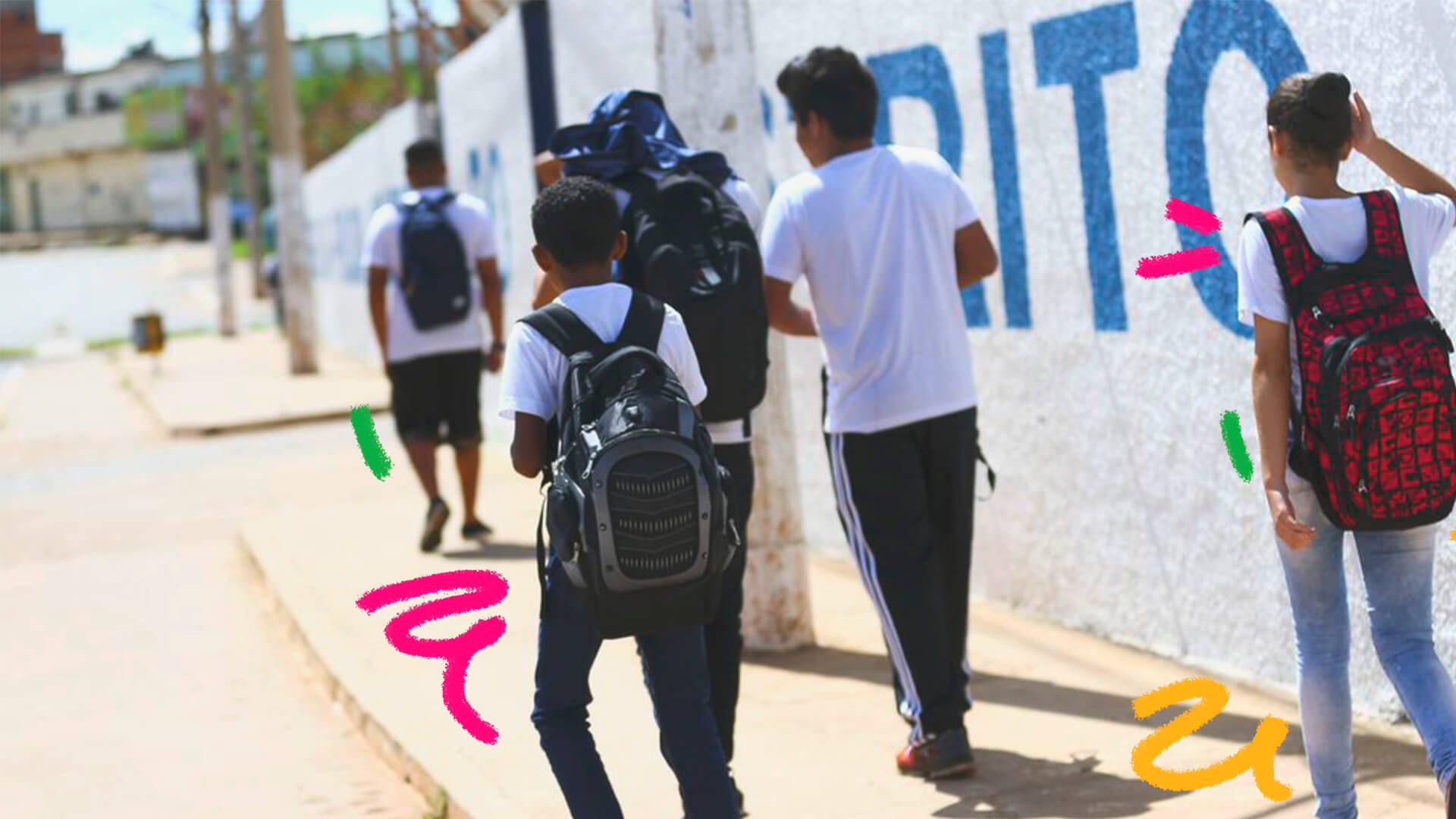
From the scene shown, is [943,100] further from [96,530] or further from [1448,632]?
[96,530]

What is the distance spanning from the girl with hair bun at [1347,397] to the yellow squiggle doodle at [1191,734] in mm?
841

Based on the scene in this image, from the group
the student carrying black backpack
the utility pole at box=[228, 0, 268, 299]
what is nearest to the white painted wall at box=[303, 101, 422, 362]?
the utility pole at box=[228, 0, 268, 299]

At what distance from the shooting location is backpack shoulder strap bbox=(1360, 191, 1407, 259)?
12.1 ft

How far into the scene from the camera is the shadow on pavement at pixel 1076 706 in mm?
4805

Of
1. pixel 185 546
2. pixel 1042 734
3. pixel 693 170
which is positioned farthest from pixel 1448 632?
pixel 185 546

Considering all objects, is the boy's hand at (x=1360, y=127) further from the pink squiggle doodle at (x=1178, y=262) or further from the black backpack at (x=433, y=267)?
the black backpack at (x=433, y=267)

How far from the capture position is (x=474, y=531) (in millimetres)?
9461

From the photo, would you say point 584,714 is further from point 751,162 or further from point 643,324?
point 751,162

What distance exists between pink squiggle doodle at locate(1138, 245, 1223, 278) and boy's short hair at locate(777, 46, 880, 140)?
127 cm

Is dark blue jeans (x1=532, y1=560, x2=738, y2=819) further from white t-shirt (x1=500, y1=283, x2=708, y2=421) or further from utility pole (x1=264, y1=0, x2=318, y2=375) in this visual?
utility pole (x1=264, y1=0, x2=318, y2=375)

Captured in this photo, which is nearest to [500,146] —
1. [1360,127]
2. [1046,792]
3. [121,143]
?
[1046,792]

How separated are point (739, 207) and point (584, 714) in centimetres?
136

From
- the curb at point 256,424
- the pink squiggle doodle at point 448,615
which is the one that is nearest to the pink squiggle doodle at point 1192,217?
the pink squiggle doodle at point 448,615

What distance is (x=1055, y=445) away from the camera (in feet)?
21.7
